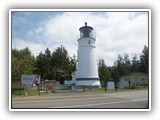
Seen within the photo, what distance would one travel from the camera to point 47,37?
767 centimetres

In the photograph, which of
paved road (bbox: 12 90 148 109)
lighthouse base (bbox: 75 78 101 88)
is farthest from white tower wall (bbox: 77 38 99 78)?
paved road (bbox: 12 90 148 109)

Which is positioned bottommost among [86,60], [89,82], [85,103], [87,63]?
[85,103]

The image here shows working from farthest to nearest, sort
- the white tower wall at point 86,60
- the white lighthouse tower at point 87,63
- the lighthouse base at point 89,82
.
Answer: the white tower wall at point 86,60 → the white lighthouse tower at point 87,63 → the lighthouse base at point 89,82

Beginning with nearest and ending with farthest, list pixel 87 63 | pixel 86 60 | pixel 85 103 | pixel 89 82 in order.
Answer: pixel 85 103 < pixel 89 82 < pixel 87 63 < pixel 86 60

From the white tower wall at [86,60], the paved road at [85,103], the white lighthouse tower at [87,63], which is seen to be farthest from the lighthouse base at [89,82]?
the paved road at [85,103]

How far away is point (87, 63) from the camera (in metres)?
17.2

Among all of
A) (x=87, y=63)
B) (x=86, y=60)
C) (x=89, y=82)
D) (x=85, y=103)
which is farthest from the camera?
(x=86, y=60)

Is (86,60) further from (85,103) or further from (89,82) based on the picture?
(85,103)

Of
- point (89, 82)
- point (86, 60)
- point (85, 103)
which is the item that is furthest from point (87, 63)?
point (85, 103)

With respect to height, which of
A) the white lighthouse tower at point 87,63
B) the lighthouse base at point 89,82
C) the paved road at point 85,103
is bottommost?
the paved road at point 85,103

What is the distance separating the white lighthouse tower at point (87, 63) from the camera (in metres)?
14.6

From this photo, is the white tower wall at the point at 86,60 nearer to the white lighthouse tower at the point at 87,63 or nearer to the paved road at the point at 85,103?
the white lighthouse tower at the point at 87,63
